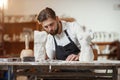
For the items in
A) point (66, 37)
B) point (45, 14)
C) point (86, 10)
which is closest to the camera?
point (45, 14)

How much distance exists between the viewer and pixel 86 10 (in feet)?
20.7

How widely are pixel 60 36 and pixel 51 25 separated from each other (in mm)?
186

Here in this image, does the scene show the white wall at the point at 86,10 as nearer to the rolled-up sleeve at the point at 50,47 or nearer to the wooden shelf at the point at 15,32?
the wooden shelf at the point at 15,32

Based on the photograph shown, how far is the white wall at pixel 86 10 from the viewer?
247 inches

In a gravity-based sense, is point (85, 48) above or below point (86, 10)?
below

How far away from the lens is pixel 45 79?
2686mm

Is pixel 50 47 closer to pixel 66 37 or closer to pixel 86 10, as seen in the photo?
pixel 66 37

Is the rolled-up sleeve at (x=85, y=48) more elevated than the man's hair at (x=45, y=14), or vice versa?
the man's hair at (x=45, y=14)

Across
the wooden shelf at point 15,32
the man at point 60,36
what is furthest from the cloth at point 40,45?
the wooden shelf at point 15,32

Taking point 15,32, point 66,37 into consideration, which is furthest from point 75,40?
point 15,32

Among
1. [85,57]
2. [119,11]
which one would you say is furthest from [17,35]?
[85,57]

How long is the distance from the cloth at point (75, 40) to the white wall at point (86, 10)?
360 centimetres

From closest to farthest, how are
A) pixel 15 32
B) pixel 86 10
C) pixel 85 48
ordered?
pixel 85 48
pixel 86 10
pixel 15 32

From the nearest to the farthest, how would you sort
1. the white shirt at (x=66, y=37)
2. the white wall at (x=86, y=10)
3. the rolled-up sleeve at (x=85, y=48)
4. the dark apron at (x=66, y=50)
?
the rolled-up sleeve at (x=85, y=48)
the white shirt at (x=66, y=37)
the dark apron at (x=66, y=50)
the white wall at (x=86, y=10)
